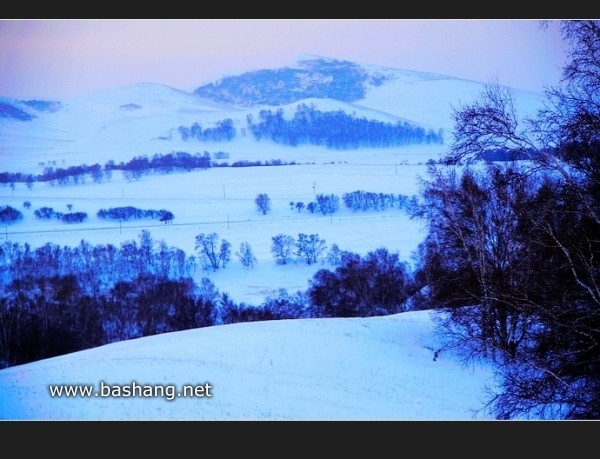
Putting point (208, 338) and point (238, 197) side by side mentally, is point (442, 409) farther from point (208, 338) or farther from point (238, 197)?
point (238, 197)

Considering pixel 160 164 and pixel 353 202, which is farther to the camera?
pixel 160 164

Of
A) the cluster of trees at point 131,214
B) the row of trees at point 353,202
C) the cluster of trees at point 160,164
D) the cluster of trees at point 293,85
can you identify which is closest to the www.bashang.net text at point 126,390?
the cluster of trees at point 131,214

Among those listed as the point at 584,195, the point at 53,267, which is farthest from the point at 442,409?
the point at 53,267

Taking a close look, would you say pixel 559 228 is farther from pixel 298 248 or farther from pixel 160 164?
pixel 160 164

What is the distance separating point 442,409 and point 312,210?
14.0 ft

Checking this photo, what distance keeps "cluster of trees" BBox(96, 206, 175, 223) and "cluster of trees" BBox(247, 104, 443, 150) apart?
211cm

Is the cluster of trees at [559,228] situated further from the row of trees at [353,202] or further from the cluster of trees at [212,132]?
the cluster of trees at [212,132]

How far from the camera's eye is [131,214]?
10430 mm

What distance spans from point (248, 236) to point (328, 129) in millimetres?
2341

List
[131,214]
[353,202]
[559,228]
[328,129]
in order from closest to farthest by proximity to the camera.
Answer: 1. [559,228]
2. [353,202]
3. [131,214]
4. [328,129]

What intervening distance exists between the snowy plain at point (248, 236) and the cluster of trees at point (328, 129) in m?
0.16

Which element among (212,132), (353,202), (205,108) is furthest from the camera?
(212,132)

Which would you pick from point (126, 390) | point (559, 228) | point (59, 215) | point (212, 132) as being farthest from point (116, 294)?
point (559, 228)

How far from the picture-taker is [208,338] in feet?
29.1
